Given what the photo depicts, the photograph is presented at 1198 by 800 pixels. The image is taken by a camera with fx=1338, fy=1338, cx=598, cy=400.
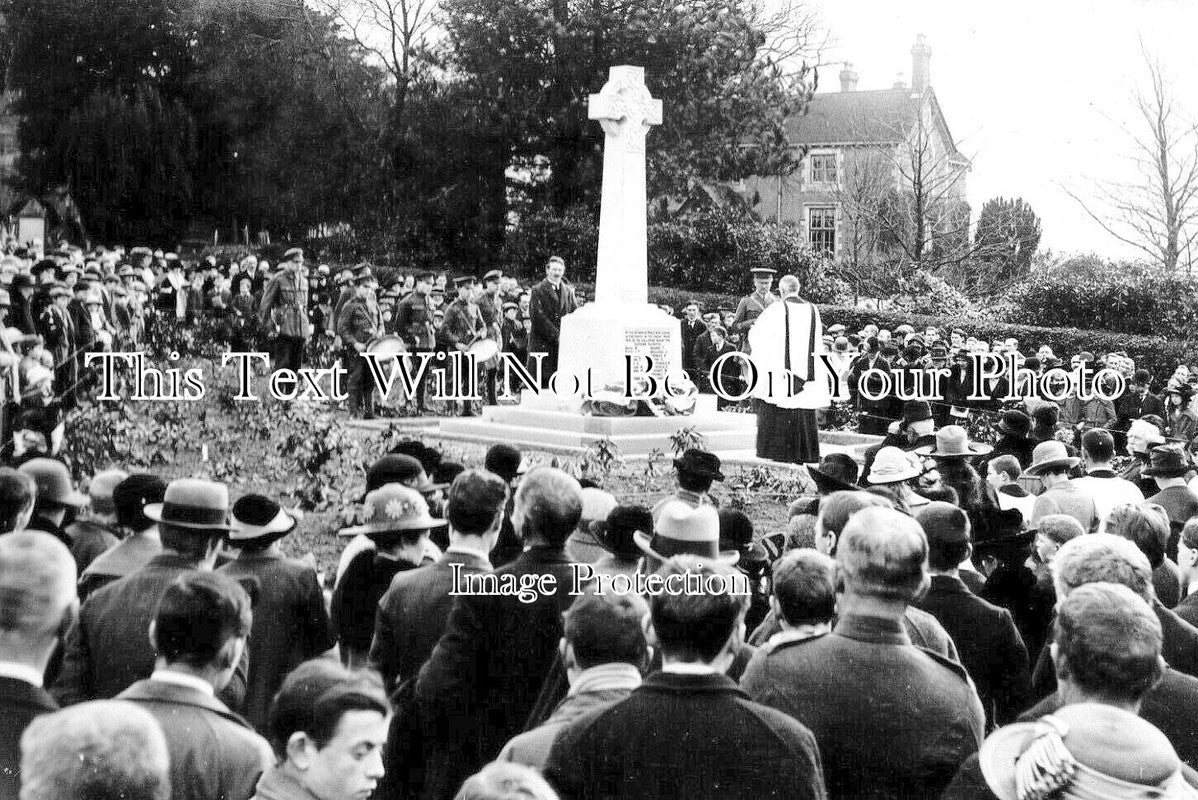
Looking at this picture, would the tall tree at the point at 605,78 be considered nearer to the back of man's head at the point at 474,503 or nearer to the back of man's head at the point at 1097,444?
the back of man's head at the point at 1097,444

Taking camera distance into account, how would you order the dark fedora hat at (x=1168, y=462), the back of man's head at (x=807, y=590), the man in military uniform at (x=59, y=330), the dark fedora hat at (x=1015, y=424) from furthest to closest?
the man in military uniform at (x=59, y=330) < the dark fedora hat at (x=1015, y=424) < the dark fedora hat at (x=1168, y=462) < the back of man's head at (x=807, y=590)

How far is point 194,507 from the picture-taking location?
4.15 m

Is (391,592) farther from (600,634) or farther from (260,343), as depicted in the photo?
(260,343)

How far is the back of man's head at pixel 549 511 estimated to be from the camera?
3992 millimetres

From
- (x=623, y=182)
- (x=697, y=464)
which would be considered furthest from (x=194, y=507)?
(x=623, y=182)

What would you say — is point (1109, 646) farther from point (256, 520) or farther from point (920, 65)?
point (920, 65)

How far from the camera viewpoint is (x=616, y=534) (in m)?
4.34

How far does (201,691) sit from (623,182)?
1202 centimetres

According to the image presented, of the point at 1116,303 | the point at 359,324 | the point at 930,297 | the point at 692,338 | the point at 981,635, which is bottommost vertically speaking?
the point at 981,635

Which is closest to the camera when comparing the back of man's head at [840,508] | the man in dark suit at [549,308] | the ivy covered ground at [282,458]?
the back of man's head at [840,508]

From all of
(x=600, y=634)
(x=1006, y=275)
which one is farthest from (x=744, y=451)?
(x=1006, y=275)

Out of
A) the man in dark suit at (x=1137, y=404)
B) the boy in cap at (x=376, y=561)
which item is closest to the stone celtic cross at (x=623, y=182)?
the man in dark suit at (x=1137, y=404)

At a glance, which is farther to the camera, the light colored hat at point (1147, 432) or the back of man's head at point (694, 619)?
the light colored hat at point (1147, 432)

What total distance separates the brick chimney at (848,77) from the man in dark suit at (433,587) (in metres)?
28.8
